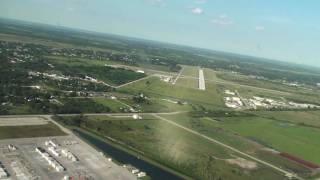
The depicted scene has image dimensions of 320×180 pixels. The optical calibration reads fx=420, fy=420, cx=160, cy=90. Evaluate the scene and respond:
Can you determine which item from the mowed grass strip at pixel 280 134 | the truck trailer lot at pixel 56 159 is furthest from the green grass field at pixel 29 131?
the mowed grass strip at pixel 280 134

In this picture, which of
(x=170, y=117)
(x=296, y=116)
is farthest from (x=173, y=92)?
(x=170, y=117)

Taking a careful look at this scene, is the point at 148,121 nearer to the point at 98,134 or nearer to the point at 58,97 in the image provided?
the point at 98,134

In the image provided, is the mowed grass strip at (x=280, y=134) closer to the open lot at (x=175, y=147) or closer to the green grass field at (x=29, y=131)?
the open lot at (x=175, y=147)

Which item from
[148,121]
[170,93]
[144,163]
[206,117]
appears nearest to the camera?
[144,163]

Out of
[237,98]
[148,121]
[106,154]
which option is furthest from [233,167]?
[237,98]

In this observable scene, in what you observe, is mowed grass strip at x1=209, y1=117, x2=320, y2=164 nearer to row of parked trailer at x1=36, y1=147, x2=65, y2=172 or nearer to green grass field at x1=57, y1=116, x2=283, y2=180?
green grass field at x1=57, y1=116, x2=283, y2=180

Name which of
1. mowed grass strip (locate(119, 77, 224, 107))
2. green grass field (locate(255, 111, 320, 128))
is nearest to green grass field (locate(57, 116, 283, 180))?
mowed grass strip (locate(119, 77, 224, 107))

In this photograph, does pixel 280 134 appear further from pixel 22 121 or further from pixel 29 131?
pixel 22 121
